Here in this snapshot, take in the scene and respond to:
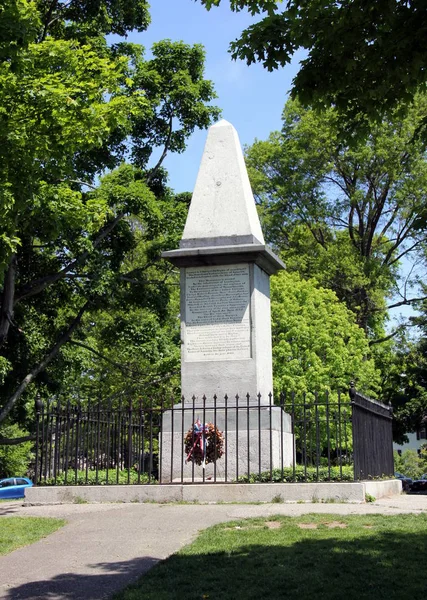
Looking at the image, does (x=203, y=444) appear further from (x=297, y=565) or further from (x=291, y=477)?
(x=297, y=565)

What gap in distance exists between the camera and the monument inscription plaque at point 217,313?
45.1 ft

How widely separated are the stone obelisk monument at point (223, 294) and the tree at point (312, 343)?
45.0 ft

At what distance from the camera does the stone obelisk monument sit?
13.6 m

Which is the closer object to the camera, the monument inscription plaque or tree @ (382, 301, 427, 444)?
the monument inscription plaque

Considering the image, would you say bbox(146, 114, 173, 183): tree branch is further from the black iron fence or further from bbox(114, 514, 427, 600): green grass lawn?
bbox(114, 514, 427, 600): green grass lawn

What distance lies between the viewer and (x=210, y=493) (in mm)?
11352

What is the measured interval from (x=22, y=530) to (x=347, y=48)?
6.60 meters

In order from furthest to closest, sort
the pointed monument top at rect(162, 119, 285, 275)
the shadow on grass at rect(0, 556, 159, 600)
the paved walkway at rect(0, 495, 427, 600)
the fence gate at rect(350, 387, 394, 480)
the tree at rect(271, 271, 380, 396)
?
the tree at rect(271, 271, 380, 396), the pointed monument top at rect(162, 119, 285, 275), the fence gate at rect(350, 387, 394, 480), the paved walkway at rect(0, 495, 427, 600), the shadow on grass at rect(0, 556, 159, 600)

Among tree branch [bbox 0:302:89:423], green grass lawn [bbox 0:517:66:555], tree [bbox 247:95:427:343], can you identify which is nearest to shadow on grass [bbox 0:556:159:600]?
green grass lawn [bbox 0:517:66:555]

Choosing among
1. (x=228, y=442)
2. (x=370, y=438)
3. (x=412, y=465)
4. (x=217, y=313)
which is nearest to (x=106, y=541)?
(x=228, y=442)

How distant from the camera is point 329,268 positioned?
109ft

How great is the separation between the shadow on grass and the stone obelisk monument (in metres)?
6.32

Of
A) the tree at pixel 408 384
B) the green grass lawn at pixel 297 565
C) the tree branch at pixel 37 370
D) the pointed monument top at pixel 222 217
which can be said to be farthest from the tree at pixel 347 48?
the tree at pixel 408 384

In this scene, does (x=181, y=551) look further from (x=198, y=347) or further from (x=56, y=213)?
(x=56, y=213)
